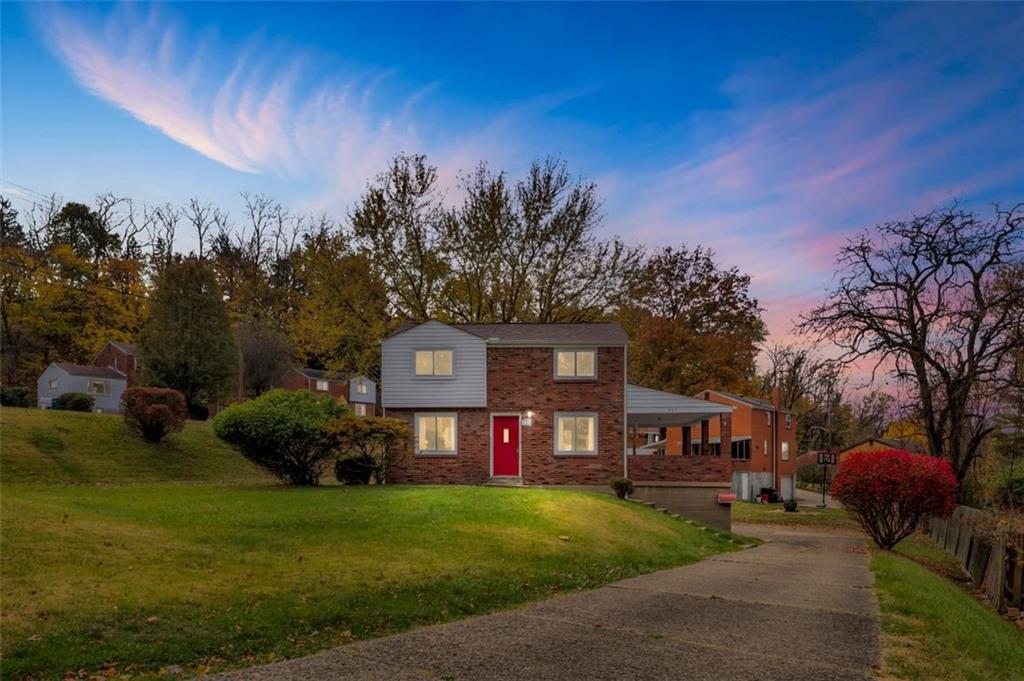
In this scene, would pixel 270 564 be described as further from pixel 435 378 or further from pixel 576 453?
pixel 576 453

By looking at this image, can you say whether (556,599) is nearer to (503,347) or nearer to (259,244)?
(503,347)

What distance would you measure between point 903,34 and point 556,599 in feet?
55.0

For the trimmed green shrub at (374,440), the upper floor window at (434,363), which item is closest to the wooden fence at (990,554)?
the trimmed green shrub at (374,440)

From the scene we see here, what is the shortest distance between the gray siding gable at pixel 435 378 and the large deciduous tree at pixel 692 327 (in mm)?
19575

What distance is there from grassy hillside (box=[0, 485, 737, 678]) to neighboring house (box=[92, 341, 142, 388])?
38299 millimetres

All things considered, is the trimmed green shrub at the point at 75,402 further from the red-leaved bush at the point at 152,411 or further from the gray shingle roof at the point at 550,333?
the gray shingle roof at the point at 550,333

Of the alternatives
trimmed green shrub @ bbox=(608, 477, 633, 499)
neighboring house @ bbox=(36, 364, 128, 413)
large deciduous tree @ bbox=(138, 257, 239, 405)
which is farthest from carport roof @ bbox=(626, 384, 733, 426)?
neighboring house @ bbox=(36, 364, 128, 413)

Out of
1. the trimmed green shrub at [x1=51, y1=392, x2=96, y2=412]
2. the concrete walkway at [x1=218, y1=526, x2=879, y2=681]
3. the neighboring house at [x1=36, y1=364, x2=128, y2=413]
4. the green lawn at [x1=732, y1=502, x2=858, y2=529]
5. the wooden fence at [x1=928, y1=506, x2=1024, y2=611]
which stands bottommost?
the green lawn at [x1=732, y1=502, x2=858, y2=529]

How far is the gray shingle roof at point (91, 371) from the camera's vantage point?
169 ft

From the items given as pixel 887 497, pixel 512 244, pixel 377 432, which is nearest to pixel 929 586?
pixel 887 497

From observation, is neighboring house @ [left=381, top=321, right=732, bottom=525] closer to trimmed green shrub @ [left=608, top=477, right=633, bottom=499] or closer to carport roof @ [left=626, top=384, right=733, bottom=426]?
carport roof @ [left=626, top=384, right=733, bottom=426]

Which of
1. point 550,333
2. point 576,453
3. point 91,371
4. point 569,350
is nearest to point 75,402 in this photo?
point 91,371

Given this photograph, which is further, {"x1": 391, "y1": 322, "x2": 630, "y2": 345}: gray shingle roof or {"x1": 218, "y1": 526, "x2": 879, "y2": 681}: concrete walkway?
{"x1": 391, "y1": 322, "x2": 630, "y2": 345}: gray shingle roof

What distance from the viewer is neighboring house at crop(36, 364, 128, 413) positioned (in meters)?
51.2
